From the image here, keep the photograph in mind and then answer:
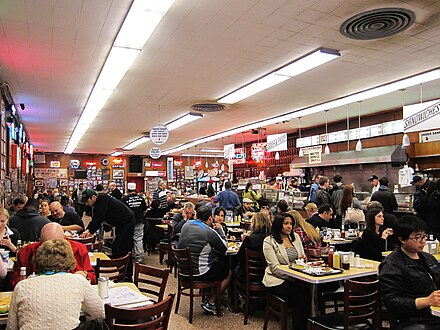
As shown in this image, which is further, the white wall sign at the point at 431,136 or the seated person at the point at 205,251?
the white wall sign at the point at 431,136

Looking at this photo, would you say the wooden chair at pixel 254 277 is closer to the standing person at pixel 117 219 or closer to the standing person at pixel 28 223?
the standing person at pixel 117 219

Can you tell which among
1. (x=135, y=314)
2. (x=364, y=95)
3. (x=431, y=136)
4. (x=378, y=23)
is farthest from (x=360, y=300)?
(x=431, y=136)

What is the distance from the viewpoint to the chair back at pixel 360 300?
363 centimetres

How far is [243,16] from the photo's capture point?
4.87 m

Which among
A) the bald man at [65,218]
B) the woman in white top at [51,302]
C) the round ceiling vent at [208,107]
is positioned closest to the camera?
the woman in white top at [51,302]

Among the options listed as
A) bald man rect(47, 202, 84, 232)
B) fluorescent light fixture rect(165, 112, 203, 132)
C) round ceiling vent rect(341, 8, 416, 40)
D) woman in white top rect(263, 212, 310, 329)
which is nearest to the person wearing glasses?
woman in white top rect(263, 212, 310, 329)

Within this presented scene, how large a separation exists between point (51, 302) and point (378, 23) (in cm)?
477

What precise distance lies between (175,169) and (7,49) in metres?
21.7

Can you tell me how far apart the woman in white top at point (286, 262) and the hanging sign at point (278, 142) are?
759cm

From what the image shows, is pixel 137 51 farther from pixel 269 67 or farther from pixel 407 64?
pixel 407 64

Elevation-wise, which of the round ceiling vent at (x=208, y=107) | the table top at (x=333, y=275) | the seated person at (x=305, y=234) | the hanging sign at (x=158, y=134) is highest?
the round ceiling vent at (x=208, y=107)

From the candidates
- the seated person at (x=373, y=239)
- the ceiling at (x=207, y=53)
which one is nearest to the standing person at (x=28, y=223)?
the ceiling at (x=207, y=53)

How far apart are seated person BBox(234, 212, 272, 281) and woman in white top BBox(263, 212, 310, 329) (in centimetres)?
38

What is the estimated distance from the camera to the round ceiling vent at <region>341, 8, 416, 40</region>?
15.4 ft
